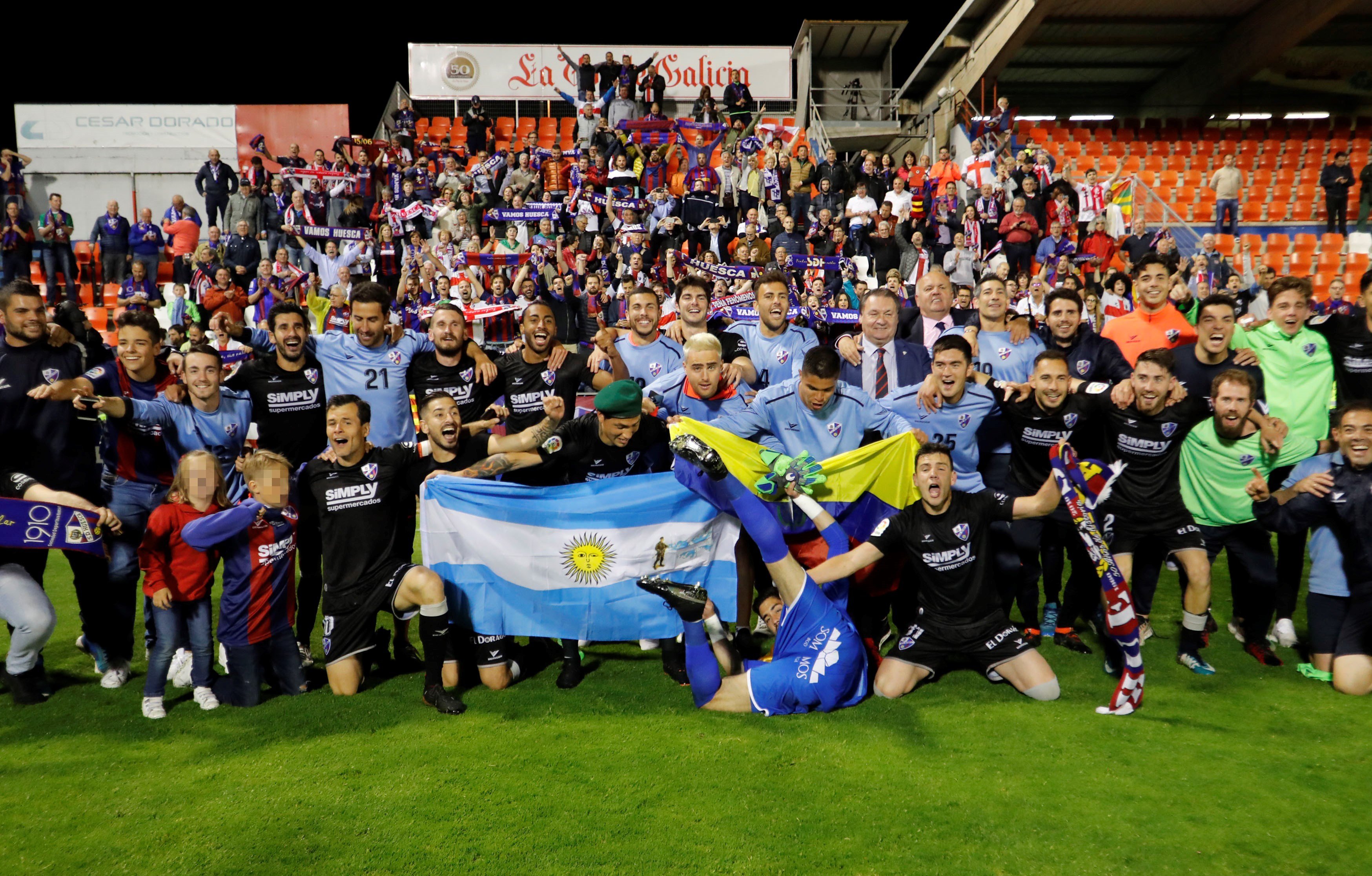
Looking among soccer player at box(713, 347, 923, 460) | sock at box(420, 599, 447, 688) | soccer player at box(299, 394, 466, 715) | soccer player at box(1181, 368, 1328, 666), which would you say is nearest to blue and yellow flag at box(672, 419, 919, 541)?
soccer player at box(713, 347, 923, 460)

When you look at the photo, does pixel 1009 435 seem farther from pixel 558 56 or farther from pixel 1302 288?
pixel 558 56

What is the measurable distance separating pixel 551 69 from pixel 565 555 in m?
23.4

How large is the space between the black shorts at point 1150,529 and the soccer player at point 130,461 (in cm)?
597

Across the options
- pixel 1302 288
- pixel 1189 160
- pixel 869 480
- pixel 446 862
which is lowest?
pixel 446 862

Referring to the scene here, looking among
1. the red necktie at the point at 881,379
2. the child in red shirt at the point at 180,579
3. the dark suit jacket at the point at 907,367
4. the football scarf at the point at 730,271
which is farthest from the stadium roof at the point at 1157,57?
the child in red shirt at the point at 180,579

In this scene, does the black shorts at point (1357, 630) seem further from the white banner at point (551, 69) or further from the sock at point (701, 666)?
the white banner at point (551, 69)

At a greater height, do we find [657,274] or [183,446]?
[657,274]

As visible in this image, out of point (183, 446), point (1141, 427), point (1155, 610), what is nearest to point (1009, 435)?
point (1141, 427)

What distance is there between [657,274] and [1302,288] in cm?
1126

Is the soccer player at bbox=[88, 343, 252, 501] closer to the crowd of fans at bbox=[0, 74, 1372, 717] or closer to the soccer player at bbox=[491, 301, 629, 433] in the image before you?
the crowd of fans at bbox=[0, 74, 1372, 717]

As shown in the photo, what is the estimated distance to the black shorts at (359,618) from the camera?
548cm

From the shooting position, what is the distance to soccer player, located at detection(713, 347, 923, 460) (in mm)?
5914

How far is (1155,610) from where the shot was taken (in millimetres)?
6965

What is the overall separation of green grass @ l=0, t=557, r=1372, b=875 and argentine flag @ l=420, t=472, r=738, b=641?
15.7 inches
